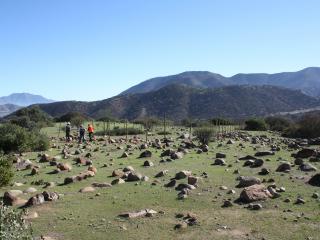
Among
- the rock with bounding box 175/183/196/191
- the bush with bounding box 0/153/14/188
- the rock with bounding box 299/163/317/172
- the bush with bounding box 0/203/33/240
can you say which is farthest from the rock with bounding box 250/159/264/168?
the bush with bounding box 0/203/33/240

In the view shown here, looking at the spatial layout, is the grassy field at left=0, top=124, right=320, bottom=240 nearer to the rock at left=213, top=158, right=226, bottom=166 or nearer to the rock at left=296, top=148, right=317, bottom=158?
the rock at left=213, top=158, right=226, bottom=166

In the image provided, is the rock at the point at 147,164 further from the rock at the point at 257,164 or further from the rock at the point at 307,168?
the rock at the point at 307,168

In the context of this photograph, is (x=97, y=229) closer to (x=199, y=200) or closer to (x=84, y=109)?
(x=199, y=200)

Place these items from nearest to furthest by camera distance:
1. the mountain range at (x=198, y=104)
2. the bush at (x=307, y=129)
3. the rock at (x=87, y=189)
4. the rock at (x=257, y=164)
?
the rock at (x=87, y=189) → the rock at (x=257, y=164) → the bush at (x=307, y=129) → the mountain range at (x=198, y=104)

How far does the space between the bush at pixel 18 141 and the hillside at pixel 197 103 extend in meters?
80.2

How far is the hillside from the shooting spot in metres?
114

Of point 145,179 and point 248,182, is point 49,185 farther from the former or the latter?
point 248,182

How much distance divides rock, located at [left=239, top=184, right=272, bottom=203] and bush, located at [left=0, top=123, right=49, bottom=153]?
16750mm

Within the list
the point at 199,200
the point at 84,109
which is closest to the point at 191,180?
the point at 199,200

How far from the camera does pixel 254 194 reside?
13.3m

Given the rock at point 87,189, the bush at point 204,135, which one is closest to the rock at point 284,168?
the rock at point 87,189

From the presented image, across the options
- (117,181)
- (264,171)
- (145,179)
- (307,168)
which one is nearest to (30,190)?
(117,181)

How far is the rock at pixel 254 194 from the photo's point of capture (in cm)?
1320

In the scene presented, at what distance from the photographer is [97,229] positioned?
1145 cm
